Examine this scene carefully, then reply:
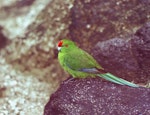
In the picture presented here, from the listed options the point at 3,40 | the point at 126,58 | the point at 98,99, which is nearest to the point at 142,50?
the point at 126,58

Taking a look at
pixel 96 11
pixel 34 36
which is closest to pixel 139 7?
pixel 96 11

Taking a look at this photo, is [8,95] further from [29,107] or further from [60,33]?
[60,33]

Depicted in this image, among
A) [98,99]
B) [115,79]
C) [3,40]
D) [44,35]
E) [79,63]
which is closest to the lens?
[98,99]

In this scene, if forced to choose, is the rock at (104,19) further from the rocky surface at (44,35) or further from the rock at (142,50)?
the rock at (142,50)

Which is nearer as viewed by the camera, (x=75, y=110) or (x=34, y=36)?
(x=75, y=110)

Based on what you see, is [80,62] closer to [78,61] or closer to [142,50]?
[78,61]

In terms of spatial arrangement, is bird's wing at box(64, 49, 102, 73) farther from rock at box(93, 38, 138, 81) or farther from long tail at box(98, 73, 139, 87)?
A: rock at box(93, 38, 138, 81)

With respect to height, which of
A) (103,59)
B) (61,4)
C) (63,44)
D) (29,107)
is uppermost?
(61,4)

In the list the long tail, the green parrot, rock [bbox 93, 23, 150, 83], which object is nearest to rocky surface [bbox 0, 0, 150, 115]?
rock [bbox 93, 23, 150, 83]

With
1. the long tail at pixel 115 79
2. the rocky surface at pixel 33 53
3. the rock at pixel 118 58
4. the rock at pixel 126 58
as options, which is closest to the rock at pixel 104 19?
the rocky surface at pixel 33 53
